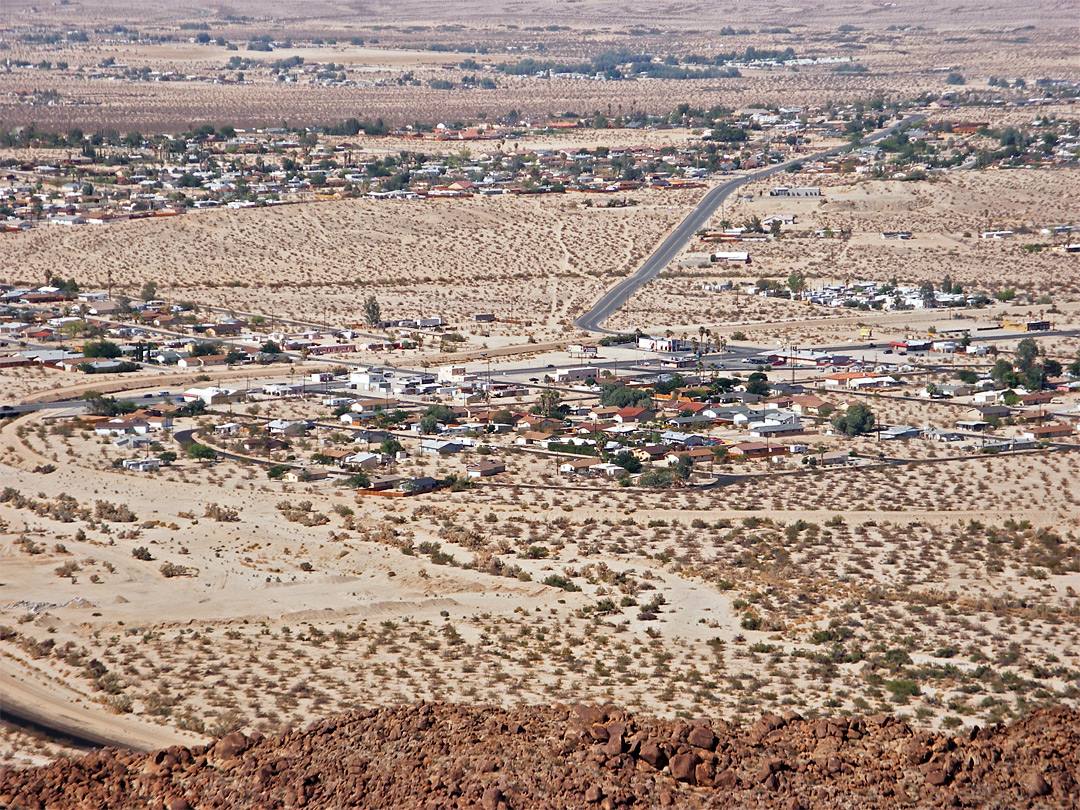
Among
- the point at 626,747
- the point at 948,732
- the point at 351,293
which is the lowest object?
the point at 351,293

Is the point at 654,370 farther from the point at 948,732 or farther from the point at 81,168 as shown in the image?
the point at 81,168

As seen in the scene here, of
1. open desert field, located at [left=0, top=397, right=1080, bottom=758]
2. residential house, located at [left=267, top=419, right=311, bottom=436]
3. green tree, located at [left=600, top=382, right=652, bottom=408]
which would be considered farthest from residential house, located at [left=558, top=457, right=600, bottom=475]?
residential house, located at [left=267, top=419, right=311, bottom=436]

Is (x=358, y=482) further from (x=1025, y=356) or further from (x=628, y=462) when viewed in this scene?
(x=1025, y=356)

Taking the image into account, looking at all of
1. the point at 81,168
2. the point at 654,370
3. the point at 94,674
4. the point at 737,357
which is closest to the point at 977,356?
the point at 737,357

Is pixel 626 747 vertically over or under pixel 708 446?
over

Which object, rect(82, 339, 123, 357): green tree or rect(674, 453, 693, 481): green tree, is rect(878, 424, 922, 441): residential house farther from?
rect(82, 339, 123, 357): green tree

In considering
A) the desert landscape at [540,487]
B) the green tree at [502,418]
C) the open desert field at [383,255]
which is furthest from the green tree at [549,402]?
the open desert field at [383,255]
